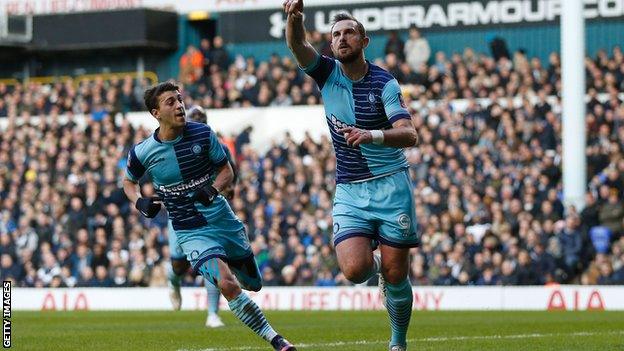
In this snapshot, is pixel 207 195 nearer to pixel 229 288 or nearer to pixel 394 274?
pixel 229 288

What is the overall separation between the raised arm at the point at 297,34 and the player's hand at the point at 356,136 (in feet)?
3.37

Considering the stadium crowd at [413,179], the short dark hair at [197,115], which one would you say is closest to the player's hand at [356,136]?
the short dark hair at [197,115]

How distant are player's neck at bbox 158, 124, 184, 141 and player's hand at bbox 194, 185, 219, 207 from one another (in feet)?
1.79

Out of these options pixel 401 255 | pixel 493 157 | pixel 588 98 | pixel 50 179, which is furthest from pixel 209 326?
pixel 50 179

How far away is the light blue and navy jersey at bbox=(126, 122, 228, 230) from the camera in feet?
42.8

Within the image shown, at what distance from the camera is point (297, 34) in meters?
11.2

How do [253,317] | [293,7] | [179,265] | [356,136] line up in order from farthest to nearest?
[179,265], [253,317], [293,7], [356,136]

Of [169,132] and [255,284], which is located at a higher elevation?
[169,132]

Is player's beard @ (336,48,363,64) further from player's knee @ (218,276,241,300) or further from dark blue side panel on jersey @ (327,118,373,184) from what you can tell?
player's knee @ (218,276,241,300)

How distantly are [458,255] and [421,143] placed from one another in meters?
3.96

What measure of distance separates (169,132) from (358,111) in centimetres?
229

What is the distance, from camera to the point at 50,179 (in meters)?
34.5

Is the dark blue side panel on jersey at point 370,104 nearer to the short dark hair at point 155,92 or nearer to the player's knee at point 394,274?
the player's knee at point 394,274

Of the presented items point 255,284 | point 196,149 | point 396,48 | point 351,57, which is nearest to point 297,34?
point 351,57
